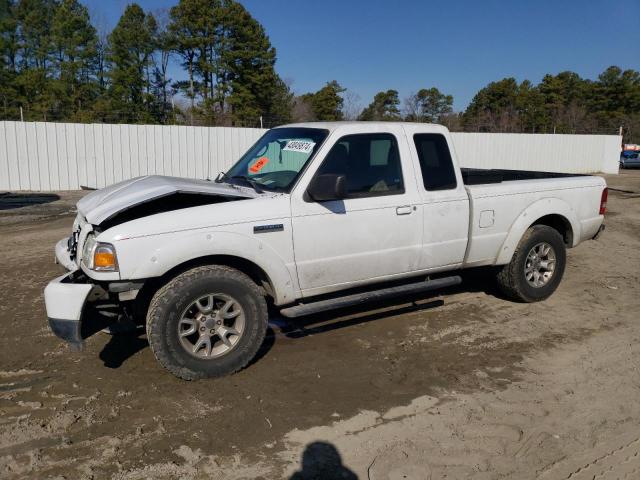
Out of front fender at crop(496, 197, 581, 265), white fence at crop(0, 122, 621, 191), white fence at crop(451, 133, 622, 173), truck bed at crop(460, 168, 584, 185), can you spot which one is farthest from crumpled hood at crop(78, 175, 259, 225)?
white fence at crop(451, 133, 622, 173)

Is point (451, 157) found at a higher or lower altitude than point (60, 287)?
higher

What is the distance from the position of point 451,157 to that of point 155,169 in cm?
1480

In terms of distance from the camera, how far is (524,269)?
6191mm

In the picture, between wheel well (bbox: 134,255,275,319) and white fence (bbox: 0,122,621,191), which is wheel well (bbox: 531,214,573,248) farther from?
white fence (bbox: 0,122,621,191)

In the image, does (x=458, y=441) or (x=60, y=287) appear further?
(x=60, y=287)

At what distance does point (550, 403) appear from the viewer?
13.4ft

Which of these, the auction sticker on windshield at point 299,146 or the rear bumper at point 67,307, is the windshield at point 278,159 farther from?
the rear bumper at point 67,307

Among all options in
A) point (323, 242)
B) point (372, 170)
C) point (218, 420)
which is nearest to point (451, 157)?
point (372, 170)

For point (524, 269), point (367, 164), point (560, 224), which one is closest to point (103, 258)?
point (367, 164)

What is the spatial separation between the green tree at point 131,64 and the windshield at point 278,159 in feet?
109

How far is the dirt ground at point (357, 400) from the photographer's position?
334 cm

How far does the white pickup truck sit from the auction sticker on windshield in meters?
0.01

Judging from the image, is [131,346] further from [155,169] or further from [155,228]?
[155,169]

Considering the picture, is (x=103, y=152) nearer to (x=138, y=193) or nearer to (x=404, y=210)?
(x=138, y=193)
